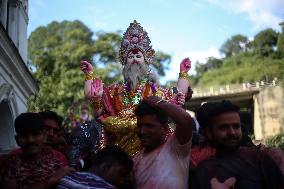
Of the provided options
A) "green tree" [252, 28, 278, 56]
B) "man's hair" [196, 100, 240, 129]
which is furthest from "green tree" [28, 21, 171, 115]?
"green tree" [252, 28, 278, 56]

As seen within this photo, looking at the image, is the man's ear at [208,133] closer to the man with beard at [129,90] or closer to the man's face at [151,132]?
the man's face at [151,132]

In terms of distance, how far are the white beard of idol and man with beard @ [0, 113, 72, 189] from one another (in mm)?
1756

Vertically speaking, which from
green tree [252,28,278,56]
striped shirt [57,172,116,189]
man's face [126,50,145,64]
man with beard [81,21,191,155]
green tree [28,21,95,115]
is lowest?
striped shirt [57,172,116,189]

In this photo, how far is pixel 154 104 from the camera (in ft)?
9.18

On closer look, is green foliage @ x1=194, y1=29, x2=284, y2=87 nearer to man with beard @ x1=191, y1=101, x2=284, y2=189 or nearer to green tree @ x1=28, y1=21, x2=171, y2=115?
green tree @ x1=28, y1=21, x2=171, y2=115

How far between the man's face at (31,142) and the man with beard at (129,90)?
128 cm

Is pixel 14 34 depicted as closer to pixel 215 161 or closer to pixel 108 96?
pixel 108 96

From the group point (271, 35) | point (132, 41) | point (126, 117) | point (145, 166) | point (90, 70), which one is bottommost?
point (145, 166)

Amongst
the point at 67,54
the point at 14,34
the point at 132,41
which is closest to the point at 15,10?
the point at 14,34

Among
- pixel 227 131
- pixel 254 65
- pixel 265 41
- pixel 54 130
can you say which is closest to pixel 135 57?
pixel 54 130

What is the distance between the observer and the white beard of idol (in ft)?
15.5

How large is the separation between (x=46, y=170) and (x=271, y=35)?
56339mm

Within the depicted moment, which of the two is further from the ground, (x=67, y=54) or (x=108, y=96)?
(x=67, y=54)

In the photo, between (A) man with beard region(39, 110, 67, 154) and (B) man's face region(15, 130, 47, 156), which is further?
(A) man with beard region(39, 110, 67, 154)
